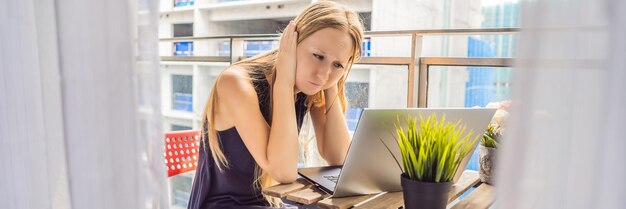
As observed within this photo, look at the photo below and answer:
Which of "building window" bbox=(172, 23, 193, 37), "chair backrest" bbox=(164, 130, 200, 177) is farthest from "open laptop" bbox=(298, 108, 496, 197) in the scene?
"building window" bbox=(172, 23, 193, 37)

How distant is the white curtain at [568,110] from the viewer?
442 millimetres

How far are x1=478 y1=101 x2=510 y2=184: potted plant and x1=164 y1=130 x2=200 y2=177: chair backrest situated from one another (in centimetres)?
98

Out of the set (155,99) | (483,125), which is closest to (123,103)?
(155,99)

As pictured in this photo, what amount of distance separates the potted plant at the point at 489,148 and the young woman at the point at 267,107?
39 cm

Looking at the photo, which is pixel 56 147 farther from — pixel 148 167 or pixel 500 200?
pixel 500 200

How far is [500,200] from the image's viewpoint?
1.63ft

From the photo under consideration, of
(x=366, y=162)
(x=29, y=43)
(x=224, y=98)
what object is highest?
(x=29, y=43)

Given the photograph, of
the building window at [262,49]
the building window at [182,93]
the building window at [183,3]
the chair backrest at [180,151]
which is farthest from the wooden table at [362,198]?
the building window at [183,3]

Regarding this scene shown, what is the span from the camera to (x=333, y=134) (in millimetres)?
1320

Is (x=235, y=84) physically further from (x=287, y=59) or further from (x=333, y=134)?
(x=333, y=134)

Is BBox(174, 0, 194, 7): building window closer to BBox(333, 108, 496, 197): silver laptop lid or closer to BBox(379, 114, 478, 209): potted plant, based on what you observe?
BBox(333, 108, 496, 197): silver laptop lid

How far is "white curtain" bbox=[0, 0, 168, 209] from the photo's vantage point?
73 centimetres

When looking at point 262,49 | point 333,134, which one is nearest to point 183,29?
point 262,49

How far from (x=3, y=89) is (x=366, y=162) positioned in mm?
666
